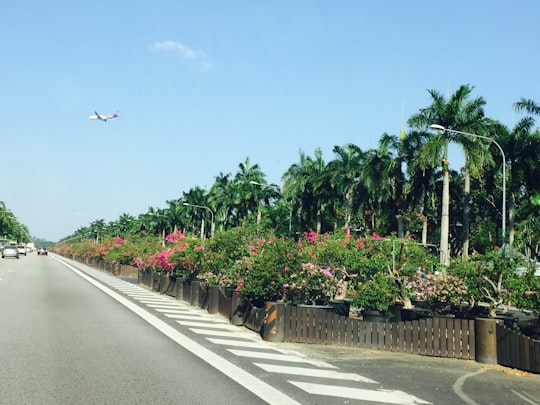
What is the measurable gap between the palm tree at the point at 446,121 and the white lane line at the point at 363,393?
30629 mm

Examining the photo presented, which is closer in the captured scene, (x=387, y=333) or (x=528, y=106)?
(x=387, y=333)

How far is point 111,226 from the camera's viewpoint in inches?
7441

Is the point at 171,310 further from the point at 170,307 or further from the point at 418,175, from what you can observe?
the point at 418,175

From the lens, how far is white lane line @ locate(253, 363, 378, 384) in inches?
411

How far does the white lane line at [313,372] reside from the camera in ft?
34.2

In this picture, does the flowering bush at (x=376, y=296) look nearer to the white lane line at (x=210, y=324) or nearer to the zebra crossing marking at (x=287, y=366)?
the zebra crossing marking at (x=287, y=366)

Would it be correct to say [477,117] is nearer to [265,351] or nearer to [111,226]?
[265,351]

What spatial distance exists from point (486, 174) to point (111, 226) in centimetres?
15970

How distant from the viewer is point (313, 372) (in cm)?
1091

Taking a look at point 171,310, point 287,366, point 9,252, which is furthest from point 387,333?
point 9,252

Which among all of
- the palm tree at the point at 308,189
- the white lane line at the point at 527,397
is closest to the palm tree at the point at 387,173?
the palm tree at the point at 308,189

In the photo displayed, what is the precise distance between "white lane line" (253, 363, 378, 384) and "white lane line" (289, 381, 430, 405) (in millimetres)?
786

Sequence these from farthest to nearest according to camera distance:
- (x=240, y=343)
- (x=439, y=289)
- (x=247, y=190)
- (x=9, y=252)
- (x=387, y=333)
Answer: (x=9, y=252), (x=247, y=190), (x=439, y=289), (x=240, y=343), (x=387, y=333)

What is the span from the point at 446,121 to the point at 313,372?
1304 inches
